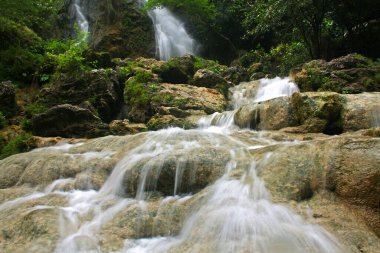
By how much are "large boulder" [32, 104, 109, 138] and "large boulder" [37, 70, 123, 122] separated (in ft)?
4.64

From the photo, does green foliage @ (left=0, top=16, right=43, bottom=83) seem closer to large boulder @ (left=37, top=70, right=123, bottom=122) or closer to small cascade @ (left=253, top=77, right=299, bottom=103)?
large boulder @ (left=37, top=70, right=123, bottom=122)

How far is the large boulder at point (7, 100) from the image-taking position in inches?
520

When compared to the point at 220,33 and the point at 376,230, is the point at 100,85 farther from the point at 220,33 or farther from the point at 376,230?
the point at 220,33

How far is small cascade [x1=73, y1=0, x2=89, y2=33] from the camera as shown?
83.2 feet

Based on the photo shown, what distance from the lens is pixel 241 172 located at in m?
5.84

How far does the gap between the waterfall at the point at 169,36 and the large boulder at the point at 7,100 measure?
1182 centimetres

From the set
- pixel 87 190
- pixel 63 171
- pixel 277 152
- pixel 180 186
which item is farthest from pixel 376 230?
pixel 63 171

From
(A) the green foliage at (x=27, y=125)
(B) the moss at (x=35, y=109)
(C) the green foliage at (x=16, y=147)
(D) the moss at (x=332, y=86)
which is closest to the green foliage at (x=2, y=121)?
(A) the green foliage at (x=27, y=125)

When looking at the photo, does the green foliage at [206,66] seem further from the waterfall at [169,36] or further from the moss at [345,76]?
the moss at [345,76]

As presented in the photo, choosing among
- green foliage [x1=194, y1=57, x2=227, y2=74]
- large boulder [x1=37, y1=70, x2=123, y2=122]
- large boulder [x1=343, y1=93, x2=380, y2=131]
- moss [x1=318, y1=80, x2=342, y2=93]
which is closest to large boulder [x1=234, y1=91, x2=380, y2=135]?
large boulder [x1=343, y1=93, x2=380, y2=131]

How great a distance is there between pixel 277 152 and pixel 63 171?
4130mm

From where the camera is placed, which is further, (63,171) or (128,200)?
(63,171)

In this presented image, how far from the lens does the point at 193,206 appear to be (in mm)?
5340

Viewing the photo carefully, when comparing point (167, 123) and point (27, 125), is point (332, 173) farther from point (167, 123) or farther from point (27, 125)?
point (27, 125)
